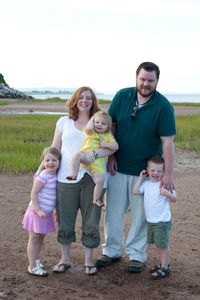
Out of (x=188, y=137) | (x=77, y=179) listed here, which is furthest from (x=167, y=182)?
(x=188, y=137)

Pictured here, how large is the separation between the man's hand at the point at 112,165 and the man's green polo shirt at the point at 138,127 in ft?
0.15

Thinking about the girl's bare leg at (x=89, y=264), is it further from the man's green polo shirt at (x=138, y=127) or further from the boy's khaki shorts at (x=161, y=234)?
the man's green polo shirt at (x=138, y=127)

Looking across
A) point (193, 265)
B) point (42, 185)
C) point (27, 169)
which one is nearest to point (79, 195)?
point (42, 185)

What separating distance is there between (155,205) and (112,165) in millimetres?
658

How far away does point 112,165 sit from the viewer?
A: 4445 mm

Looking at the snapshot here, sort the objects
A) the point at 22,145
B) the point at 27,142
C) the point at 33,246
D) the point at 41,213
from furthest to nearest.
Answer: the point at 27,142 → the point at 22,145 → the point at 33,246 → the point at 41,213

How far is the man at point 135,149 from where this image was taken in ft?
13.4

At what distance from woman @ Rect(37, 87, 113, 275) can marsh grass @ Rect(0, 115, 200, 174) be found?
17.1 ft

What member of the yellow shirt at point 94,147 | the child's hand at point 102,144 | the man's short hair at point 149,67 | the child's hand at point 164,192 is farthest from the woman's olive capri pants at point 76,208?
the man's short hair at point 149,67

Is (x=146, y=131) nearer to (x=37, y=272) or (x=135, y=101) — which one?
(x=135, y=101)

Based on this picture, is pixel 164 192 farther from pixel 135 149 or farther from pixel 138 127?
pixel 138 127

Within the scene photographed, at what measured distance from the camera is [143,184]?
4.29 metres

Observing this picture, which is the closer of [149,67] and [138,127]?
[149,67]

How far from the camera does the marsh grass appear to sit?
31.4 feet
